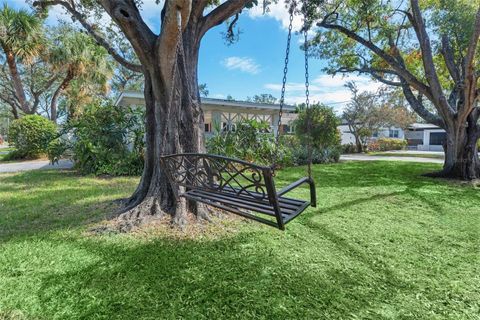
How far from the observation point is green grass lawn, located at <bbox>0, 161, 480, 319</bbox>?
2121 millimetres

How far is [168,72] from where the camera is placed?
3664mm

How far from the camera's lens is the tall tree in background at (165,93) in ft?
11.8

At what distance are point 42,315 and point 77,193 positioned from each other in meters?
4.71

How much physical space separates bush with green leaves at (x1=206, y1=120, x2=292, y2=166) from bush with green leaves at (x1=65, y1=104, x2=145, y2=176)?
275cm

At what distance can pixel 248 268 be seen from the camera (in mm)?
2748

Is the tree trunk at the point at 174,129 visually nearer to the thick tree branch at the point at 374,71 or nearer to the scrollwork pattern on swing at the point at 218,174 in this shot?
the scrollwork pattern on swing at the point at 218,174

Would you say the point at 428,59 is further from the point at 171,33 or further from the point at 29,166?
the point at 29,166

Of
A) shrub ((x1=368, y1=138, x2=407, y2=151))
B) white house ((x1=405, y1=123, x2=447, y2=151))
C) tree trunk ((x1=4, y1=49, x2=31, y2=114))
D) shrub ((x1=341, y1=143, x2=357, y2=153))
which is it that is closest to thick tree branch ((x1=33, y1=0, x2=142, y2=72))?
tree trunk ((x1=4, y1=49, x2=31, y2=114))

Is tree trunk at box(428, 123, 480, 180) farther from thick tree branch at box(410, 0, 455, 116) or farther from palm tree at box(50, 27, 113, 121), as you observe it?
A: palm tree at box(50, 27, 113, 121)

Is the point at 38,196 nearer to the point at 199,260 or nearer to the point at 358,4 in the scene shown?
the point at 199,260

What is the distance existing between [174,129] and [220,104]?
9.21m

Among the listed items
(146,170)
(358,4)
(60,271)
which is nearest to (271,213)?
(60,271)

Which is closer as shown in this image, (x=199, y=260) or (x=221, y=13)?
(x=199, y=260)

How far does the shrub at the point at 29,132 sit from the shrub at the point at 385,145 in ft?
87.2
